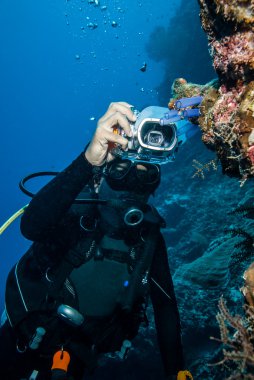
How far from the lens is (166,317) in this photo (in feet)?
10.9

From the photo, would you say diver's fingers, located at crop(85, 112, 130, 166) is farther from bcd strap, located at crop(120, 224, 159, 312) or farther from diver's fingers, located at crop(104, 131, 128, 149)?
bcd strap, located at crop(120, 224, 159, 312)

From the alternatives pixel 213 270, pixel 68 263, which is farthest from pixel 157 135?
pixel 213 270

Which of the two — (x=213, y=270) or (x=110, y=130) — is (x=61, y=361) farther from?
(x=213, y=270)

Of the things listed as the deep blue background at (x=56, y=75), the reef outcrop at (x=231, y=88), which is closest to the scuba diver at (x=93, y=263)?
the reef outcrop at (x=231, y=88)

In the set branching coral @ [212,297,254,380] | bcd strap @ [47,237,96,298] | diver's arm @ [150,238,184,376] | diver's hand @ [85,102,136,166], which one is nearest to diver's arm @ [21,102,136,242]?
diver's hand @ [85,102,136,166]

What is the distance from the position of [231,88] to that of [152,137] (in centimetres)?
89

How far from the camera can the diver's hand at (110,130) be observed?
2.43 meters

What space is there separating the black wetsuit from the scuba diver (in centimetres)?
1

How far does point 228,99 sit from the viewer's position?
1.68 metres

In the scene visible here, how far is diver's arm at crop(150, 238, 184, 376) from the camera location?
312 centimetres

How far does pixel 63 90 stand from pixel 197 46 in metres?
116

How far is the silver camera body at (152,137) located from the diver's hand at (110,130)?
0.28 ft

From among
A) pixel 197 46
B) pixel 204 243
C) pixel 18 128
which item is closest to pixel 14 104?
pixel 18 128

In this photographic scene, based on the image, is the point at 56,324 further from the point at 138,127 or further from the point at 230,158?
the point at 230,158
